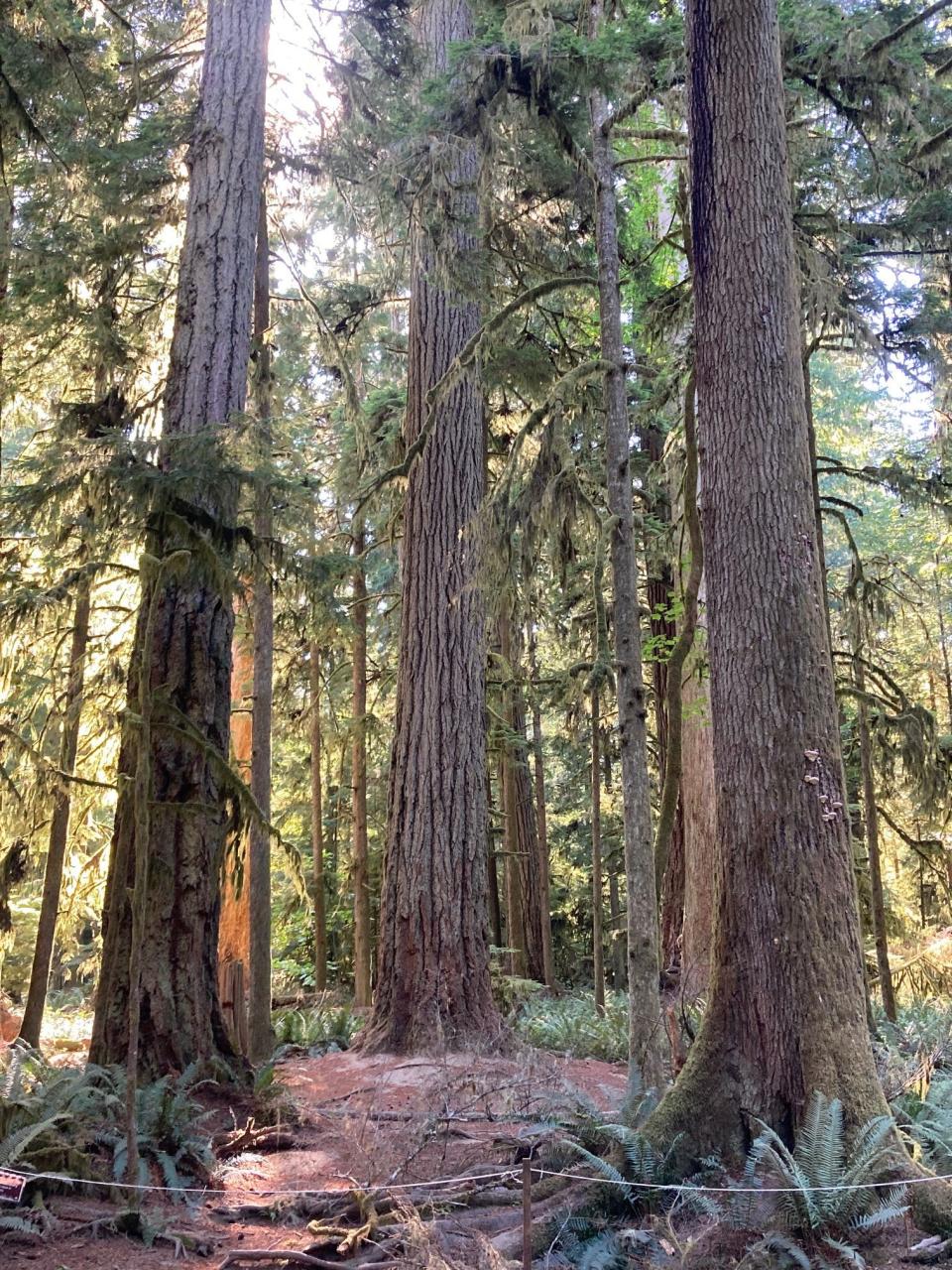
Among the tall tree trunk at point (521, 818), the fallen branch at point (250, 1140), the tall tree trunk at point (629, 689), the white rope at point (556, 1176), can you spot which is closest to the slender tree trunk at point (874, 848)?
the tall tree trunk at point (629, 689)

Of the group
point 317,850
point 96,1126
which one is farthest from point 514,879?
point 96,1126

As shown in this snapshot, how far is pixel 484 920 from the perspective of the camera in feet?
28.3

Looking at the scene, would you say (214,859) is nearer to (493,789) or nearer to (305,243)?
(305,243)

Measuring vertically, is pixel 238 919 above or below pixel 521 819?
below

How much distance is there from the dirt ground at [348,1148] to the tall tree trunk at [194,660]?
85cm

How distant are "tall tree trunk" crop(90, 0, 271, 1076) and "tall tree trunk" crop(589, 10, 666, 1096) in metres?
2.57

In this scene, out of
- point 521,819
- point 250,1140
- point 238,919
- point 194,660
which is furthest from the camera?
point 521,819

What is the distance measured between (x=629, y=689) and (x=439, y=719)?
2753 millimetres

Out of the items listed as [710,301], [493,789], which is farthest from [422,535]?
[493,789]

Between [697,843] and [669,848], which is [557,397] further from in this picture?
[669,848]

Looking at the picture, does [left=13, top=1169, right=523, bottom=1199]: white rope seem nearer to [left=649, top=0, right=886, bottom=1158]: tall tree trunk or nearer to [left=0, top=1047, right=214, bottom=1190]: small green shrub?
[left=0, top=1047, right=214, bottom=1190]: small green shrub

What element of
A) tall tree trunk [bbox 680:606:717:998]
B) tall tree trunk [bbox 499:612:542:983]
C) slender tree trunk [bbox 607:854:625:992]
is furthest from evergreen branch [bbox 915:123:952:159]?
slender tree trunk [bbox 607:854:625:992]

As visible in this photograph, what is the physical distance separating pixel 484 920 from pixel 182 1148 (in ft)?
12.5

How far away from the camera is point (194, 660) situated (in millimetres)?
6871
